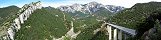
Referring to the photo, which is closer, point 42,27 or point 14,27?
point 14,27

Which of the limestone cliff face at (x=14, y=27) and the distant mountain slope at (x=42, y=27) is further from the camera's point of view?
the distant mountain slope at (x=42, y=27)

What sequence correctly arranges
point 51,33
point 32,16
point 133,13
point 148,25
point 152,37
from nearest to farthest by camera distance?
point 152,37 < point 148,25 < point 133,13 < point 51,33 < point 32,16

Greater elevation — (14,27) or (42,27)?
(14,27)

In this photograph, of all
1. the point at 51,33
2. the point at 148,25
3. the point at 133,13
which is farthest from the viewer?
the point at 51,33

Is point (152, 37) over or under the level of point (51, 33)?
over

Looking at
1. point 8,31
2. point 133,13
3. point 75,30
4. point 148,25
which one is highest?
point 148,25

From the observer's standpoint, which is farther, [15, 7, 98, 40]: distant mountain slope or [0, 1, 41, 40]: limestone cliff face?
[15, 7, 98, 40]: distant mountain slope

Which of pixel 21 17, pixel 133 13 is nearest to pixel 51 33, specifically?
pixel 21 17

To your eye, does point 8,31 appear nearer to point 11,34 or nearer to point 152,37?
point 11,34

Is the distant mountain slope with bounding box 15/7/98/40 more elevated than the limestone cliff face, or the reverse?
the limestone cliff face

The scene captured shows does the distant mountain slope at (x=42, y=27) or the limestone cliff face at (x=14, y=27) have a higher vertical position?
the limestone cliff face at (x=14, y=27)

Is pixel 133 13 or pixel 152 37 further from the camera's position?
pixel 133 13
